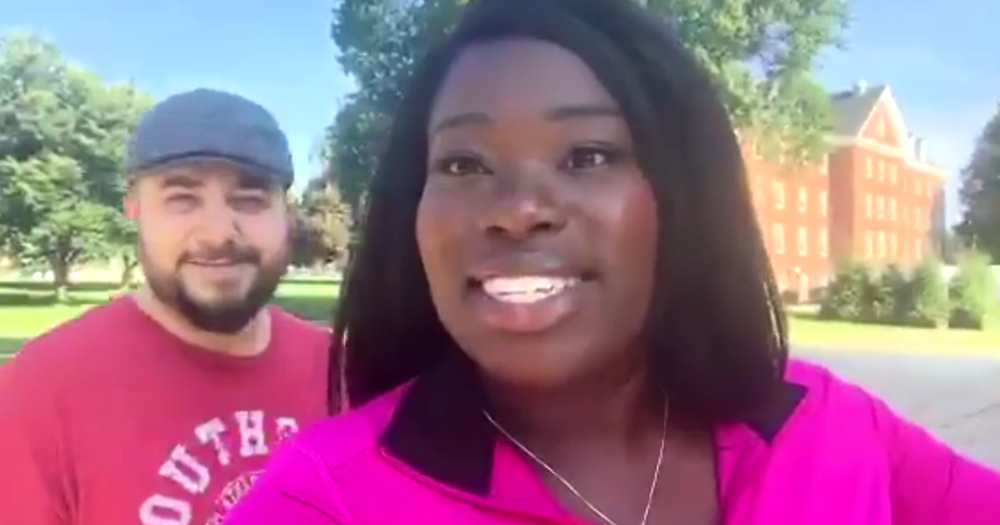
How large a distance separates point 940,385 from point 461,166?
129 inches

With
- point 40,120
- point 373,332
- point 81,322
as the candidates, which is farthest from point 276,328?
point 40,120

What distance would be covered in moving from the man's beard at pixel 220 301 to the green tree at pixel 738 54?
28cm

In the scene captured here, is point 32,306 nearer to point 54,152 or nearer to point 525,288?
point 54,152

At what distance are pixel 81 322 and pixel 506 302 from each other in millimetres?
542

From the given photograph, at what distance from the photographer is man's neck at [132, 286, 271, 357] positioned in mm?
847

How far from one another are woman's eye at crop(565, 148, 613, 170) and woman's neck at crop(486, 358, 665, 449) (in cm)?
9

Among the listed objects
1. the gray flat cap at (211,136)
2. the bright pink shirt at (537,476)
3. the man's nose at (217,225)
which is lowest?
the bright pink shirt at (537,476)

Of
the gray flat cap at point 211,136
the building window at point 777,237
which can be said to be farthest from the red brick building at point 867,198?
the gray flat cap at point 211,136

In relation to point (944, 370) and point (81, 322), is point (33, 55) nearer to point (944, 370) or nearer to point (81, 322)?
point (81, 322)

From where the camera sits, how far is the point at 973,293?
2764 mm

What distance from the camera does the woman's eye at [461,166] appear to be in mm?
439

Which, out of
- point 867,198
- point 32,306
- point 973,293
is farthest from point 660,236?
point 32,306

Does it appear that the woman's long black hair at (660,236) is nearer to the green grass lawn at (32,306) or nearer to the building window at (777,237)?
the building window at (777,237)

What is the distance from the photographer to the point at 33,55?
8.57 feet
